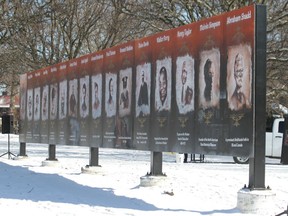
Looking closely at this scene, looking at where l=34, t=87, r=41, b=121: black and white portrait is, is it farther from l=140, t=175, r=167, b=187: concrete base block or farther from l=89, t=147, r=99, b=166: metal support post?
l=140, t=175, r=167, b=187: concrete base block

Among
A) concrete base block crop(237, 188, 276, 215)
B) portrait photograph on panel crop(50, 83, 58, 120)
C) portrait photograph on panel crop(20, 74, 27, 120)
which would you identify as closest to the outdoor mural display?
portrait photograph on panel crop(50, 83, 58, 120)

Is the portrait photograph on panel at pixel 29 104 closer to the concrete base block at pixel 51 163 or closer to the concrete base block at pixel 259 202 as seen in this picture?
the concrete base block at pixel 51 163

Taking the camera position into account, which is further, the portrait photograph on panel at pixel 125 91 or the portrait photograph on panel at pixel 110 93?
the portrait photograph on panel at pixel 110 93

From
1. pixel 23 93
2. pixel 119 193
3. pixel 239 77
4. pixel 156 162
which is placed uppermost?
pixel 23 93

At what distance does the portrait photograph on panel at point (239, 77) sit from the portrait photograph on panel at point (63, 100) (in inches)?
292

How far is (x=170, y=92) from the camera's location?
35.6 ft

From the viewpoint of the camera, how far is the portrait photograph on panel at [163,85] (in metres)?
10.9

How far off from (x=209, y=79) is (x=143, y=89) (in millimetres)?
2356

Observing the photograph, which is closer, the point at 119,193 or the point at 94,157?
the point at 119,193

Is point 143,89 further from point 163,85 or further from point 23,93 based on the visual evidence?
point 23,93

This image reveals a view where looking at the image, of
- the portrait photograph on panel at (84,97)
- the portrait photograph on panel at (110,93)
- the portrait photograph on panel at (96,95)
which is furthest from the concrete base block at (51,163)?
the portrait photograph on panel at (110,93)

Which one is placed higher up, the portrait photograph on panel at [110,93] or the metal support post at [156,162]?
the portrait photograph on panel at [110,93]

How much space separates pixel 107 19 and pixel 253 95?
2405 cm

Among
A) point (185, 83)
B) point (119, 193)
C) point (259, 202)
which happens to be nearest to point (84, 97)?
point (119, 193)
